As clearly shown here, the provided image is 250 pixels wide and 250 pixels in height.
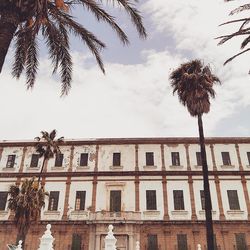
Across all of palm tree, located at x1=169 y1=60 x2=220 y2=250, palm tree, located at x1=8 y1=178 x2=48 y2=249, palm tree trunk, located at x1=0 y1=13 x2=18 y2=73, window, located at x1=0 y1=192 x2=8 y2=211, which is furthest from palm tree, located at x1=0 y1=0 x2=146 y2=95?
window, located at x1=0 y1=192 x2=8 y2=211

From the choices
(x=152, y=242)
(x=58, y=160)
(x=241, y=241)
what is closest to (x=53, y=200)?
(x=58, y=160)

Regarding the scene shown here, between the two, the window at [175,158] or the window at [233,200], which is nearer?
the window at [233,200]

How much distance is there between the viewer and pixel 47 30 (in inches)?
413

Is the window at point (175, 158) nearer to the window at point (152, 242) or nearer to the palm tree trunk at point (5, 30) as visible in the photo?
the window at point (152, 242)

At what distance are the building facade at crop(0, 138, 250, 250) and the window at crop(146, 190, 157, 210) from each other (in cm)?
9

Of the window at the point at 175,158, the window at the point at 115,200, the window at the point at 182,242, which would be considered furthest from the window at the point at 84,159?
the window at the point at 182,242

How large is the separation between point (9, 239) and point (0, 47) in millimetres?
26536

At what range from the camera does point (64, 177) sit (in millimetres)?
32594

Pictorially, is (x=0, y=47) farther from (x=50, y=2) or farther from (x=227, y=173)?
(x=227, y=173)

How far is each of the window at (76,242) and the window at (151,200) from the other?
6.96 m

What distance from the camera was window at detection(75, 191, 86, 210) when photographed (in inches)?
1227

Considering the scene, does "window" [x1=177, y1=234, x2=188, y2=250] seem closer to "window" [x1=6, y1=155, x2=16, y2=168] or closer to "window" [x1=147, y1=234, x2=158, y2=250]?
"window" [x1=147, y1=234, x2=158, y2=250]

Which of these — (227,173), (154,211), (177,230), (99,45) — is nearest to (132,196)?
(154,211)

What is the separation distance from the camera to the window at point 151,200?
3083cm
